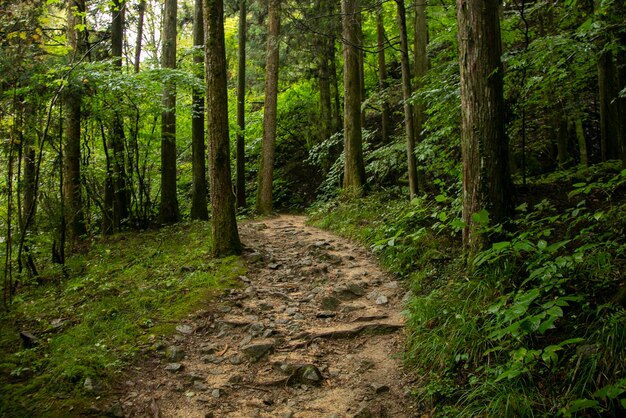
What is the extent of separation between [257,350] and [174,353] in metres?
0.93

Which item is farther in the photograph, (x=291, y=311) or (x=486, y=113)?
(x=291, y=311)

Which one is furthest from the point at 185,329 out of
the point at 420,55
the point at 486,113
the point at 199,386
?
the point at 420,55

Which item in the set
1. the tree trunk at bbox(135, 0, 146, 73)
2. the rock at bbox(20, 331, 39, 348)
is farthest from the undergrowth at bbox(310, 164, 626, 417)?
the tree trunk at bbox(135, 0, 146, 73)

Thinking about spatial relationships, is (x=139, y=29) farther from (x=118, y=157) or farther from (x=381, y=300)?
(x=381, y=300)

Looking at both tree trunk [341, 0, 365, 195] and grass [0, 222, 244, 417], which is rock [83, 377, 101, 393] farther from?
tree trunk [341, 0, 365, 195]

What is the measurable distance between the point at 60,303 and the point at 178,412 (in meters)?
4.19

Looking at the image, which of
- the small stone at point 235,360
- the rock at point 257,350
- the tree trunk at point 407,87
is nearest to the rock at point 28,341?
the small stone at point 235,360

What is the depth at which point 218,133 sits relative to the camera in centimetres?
776

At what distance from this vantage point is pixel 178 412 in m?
3.86

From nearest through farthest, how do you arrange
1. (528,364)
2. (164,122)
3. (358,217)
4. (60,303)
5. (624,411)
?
(624,411) < (528,364) < (60,303) < (358,217) < (164,122)

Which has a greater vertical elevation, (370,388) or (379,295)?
(379,295)

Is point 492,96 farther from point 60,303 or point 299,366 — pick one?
point 60,303

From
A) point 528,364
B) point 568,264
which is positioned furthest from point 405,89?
point 528,364

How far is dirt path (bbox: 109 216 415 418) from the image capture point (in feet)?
12.8
